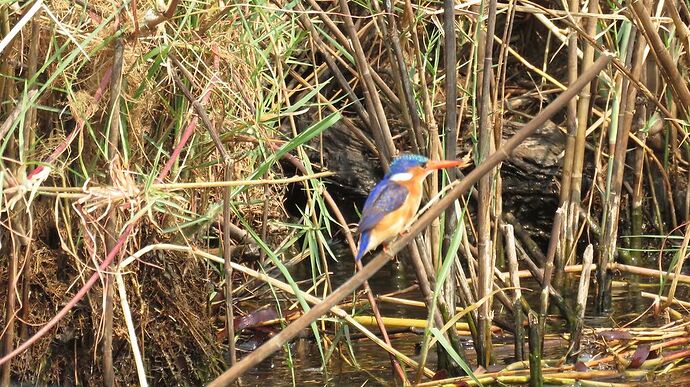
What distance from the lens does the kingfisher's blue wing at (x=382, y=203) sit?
2.97 m

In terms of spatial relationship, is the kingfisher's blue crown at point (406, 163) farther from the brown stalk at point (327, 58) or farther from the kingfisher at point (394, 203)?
the brown stalk at point (327, 58)

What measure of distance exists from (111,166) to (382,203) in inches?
32.4

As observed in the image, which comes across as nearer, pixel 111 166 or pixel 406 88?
pixel 111 166

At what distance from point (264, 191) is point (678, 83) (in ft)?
5.88

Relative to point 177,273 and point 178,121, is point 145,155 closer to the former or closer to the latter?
point 178,121

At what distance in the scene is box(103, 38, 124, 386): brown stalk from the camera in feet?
10.3

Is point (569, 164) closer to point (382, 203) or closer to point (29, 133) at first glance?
point (382, 203)

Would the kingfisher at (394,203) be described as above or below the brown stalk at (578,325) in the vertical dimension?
above

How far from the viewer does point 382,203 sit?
299cm

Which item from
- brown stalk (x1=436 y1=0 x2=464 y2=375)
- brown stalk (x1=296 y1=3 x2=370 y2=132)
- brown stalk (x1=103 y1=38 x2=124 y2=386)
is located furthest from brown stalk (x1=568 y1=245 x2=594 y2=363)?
brown stalk (x1=103 y1=38 x2=124 y2=386)

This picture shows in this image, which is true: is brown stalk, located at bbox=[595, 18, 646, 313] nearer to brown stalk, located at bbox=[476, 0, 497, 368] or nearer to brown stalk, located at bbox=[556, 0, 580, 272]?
brown stalk, located at bbox=[556, 0, 580, 272]

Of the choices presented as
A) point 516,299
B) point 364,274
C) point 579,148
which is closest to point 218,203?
point 516,299

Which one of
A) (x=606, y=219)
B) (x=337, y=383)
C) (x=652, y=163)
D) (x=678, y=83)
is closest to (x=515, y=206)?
(x=652, y=163)

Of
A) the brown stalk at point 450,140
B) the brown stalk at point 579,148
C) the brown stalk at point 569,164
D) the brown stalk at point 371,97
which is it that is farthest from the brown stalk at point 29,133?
the brown stalk at point 579,148
